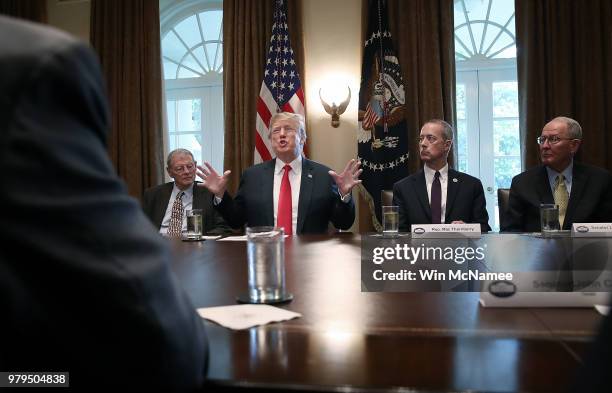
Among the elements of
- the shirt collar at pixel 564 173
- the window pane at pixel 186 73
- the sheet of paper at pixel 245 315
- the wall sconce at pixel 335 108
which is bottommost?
the sheet of paper at pixel 245 315

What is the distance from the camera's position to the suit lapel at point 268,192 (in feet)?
10.9

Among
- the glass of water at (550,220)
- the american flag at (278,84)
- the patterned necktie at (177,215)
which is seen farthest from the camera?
the american flag at (278,84)

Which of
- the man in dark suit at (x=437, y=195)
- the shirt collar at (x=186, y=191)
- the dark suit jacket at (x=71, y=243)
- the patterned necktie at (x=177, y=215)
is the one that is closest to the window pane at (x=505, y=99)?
the man in dark suit at (x=437, y=195)

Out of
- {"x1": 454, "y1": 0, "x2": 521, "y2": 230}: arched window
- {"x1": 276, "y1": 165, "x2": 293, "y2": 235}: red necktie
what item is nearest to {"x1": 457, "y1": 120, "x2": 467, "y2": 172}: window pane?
{"x1": 454, "y1": 0, "x2": 521, "y2": 230}: arched window

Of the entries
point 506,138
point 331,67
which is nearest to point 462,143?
point 506,138

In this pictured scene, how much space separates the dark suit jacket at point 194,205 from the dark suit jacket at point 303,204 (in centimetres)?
41

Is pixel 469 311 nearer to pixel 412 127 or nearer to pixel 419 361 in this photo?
pixel 419 361

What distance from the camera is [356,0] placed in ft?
16.7

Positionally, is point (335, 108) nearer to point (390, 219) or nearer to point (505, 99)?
point (505, 99)

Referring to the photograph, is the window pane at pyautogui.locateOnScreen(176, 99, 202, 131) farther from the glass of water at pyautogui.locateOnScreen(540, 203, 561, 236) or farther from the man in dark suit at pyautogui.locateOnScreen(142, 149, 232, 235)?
the glass of water at pyautogui.locateOnScreen(540, 203, 561, 236)

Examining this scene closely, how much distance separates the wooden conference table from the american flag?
3.80 m

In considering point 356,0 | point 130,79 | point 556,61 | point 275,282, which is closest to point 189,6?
point 130,79

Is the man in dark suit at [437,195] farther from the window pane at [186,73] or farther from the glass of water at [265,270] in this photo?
the window pane at [186,73]

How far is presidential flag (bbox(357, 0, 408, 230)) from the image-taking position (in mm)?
4805
